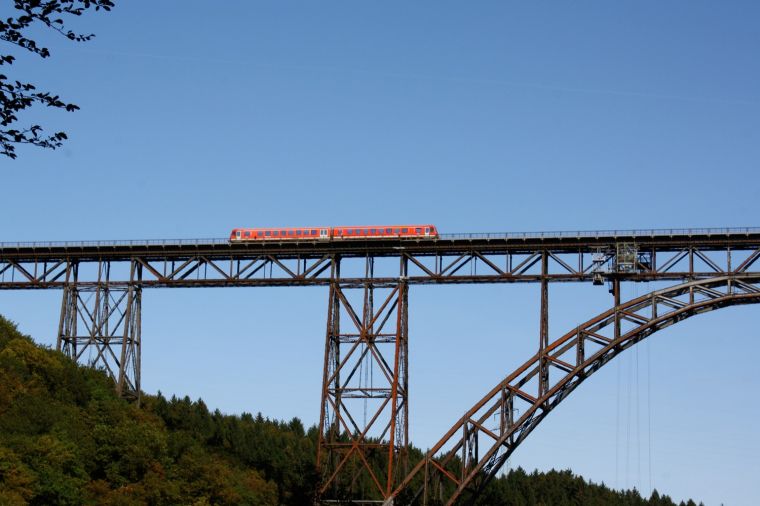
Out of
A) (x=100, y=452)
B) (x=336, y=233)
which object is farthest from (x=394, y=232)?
(x=100, y=452)

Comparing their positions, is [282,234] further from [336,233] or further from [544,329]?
[544,329]

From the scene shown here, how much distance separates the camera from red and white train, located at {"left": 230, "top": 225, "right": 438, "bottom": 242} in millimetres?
72375

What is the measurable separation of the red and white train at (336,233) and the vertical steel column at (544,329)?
22.6 ft

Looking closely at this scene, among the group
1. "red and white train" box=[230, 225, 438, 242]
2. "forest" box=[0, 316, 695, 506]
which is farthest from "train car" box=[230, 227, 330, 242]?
"forest" box=[0, 316, 695, 506]

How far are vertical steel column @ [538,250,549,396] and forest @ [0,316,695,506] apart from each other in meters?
14.9

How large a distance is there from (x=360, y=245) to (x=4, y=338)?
2979cm

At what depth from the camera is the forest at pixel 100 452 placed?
68.1 m

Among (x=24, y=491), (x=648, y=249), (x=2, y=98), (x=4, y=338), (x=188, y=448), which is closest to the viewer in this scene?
(x=2, y=98)

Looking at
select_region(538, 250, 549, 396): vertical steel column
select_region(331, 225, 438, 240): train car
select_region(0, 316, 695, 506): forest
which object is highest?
select_region(331, 225, 438, 240): train car

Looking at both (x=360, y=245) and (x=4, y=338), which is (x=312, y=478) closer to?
(x=360, y=245)

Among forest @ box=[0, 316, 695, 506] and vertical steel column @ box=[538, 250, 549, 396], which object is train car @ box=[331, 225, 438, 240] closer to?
vertical steel column @ box=[538, 250, 549, 396]

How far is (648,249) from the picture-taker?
69250 millimetres

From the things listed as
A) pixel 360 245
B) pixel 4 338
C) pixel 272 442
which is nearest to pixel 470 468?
pixel 360 245

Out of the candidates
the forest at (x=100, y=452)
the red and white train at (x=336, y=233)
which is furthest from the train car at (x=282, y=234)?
the forest at (x=100, y=452)
